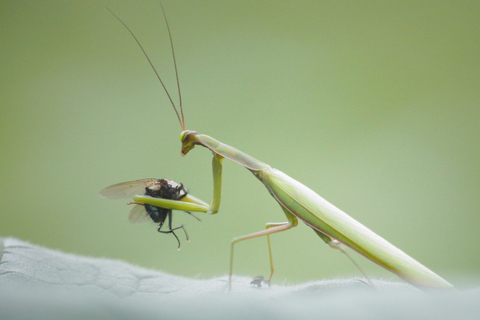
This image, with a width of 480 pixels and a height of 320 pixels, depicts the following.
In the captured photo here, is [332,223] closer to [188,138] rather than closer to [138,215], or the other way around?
[188,138]

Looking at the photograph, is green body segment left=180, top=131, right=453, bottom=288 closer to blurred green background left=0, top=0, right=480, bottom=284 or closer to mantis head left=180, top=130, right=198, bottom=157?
mantis head left=180, top=130, right=198, bottom=157

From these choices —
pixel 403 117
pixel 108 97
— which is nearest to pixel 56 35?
pixel 108 97

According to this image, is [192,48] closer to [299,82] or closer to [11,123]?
[299,82]

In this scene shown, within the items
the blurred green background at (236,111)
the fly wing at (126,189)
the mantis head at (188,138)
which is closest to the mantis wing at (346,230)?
the mantis head at (188,138)

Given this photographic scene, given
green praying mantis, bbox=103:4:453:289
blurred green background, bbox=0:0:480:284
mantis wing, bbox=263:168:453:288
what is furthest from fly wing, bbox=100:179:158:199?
blurred green background, bbox=0:0:480:284

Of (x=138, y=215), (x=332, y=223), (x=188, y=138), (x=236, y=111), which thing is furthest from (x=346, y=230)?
(x=236, y=111)

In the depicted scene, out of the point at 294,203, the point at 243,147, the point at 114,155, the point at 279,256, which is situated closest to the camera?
the point at 294,203

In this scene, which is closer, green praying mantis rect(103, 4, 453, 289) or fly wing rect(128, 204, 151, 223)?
green praying mantis rect(103, 4, 453, 289)
